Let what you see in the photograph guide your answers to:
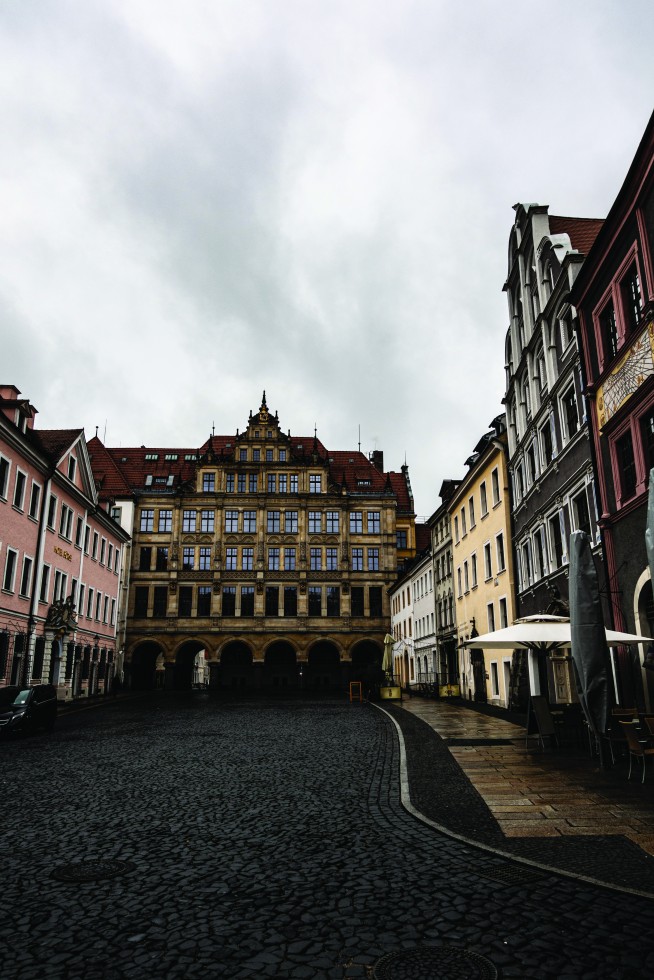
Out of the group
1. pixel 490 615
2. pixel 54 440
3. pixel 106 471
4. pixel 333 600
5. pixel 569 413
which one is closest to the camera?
pixel 569 413

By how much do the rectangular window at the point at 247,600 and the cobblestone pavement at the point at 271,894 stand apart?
5105cm

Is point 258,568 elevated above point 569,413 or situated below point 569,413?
above

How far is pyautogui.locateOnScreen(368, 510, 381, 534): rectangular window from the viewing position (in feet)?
216

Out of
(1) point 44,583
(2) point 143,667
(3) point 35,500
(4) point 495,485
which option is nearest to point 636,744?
(4) point 495,485

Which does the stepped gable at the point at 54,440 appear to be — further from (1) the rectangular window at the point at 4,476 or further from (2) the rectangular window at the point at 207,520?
(2) the rectangular window at the point at 207,520

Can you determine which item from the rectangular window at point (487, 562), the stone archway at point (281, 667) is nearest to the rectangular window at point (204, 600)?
the stone archway at point (281, 667)

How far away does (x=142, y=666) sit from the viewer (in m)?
65.2

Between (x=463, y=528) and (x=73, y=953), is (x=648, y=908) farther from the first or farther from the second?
(x=463, y=528)

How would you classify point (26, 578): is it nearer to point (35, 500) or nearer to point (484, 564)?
point (35, 500)

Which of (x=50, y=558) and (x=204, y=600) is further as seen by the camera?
(x=204, y=600)

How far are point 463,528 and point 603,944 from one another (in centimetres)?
3599

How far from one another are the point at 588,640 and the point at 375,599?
172 ft

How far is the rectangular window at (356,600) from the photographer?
63.8 meters

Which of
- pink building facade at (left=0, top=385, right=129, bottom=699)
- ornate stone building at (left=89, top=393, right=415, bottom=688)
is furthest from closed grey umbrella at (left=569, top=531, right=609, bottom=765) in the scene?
ornate stone building at (left=89, top=393, right=415, bottom=688)
